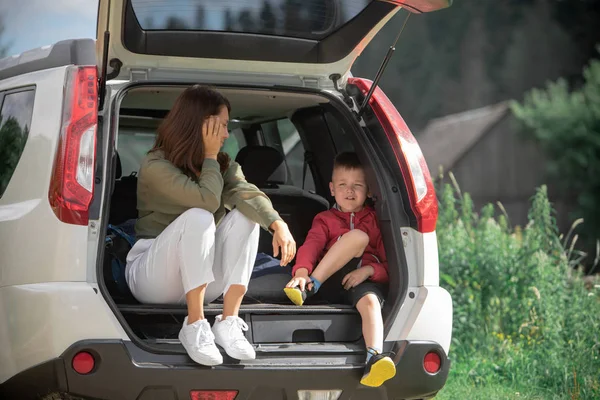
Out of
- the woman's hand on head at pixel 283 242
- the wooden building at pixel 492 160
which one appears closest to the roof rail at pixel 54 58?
the woman's hand on head at pixel 283 242

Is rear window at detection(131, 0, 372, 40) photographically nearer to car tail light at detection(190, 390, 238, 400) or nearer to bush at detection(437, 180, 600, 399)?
car tail light at detection(190, 390, 238, 400)

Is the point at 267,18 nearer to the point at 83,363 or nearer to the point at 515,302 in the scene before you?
the point at 83,363

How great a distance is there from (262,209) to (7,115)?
1.29m

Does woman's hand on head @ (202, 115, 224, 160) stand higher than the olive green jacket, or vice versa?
woman's hand on head @ (202, 115, 224, 160)

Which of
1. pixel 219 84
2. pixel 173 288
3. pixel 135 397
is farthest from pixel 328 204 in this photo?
pixel 135 397

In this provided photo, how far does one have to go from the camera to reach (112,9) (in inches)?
176

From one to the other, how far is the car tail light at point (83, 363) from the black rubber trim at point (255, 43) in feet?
4.80

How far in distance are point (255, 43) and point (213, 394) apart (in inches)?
67.8

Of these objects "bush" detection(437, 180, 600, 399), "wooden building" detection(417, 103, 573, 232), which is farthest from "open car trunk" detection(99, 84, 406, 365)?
"wooden building" detection(417, 103, 573, 232)

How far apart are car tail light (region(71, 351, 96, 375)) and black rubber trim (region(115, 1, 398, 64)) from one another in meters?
1.46

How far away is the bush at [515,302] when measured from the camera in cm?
664

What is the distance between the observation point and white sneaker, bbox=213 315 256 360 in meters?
4.22

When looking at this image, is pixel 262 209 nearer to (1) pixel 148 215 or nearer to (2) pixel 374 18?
(1) pixel 148 215

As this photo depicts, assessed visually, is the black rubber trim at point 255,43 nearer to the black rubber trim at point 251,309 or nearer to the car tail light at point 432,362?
the black rubber trim at point 251,309
